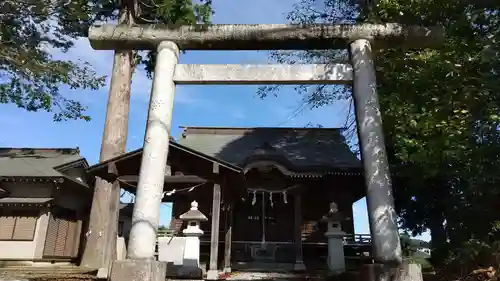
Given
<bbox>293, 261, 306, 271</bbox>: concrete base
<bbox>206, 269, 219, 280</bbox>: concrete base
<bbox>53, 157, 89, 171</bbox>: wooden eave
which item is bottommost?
<bbox>206, 269, 219, 280</bbox>: concrete base

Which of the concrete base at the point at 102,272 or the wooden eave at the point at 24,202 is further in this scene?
the wooden eave at the point at 24,202

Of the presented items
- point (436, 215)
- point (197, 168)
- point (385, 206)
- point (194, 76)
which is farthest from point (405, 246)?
point (194, 76)

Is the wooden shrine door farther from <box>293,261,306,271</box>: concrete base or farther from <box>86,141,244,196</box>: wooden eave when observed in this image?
<box>86,141,244,196</box>: wooden eave

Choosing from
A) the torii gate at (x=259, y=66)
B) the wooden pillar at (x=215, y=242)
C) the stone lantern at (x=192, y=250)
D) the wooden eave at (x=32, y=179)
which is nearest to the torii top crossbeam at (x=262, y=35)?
the torii gate at (x=259, y=66)

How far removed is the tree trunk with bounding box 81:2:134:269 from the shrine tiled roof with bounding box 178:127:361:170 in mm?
4885

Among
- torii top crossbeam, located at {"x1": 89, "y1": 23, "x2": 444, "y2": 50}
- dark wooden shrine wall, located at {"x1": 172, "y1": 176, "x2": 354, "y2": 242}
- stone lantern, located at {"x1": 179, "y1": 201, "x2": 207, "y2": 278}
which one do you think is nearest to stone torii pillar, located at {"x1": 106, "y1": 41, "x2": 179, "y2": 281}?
torii top crossbeam, located at {"x1": 89, "y1": 23, "x2": 444, "y2": 50}

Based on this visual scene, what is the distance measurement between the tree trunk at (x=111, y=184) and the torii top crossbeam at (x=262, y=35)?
2512 mm

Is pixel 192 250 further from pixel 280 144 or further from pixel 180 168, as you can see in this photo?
pixel 280 144

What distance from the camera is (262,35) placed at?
7066mm

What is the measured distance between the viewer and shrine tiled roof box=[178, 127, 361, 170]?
16531 mm

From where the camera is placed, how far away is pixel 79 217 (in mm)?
16672

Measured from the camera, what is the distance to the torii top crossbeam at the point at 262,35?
23.0 ft

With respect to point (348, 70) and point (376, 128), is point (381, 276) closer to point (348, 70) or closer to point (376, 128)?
point (376, 128)

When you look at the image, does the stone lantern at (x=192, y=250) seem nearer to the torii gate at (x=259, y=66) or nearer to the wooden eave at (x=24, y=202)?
the torii gate at (x=259, y=66)
